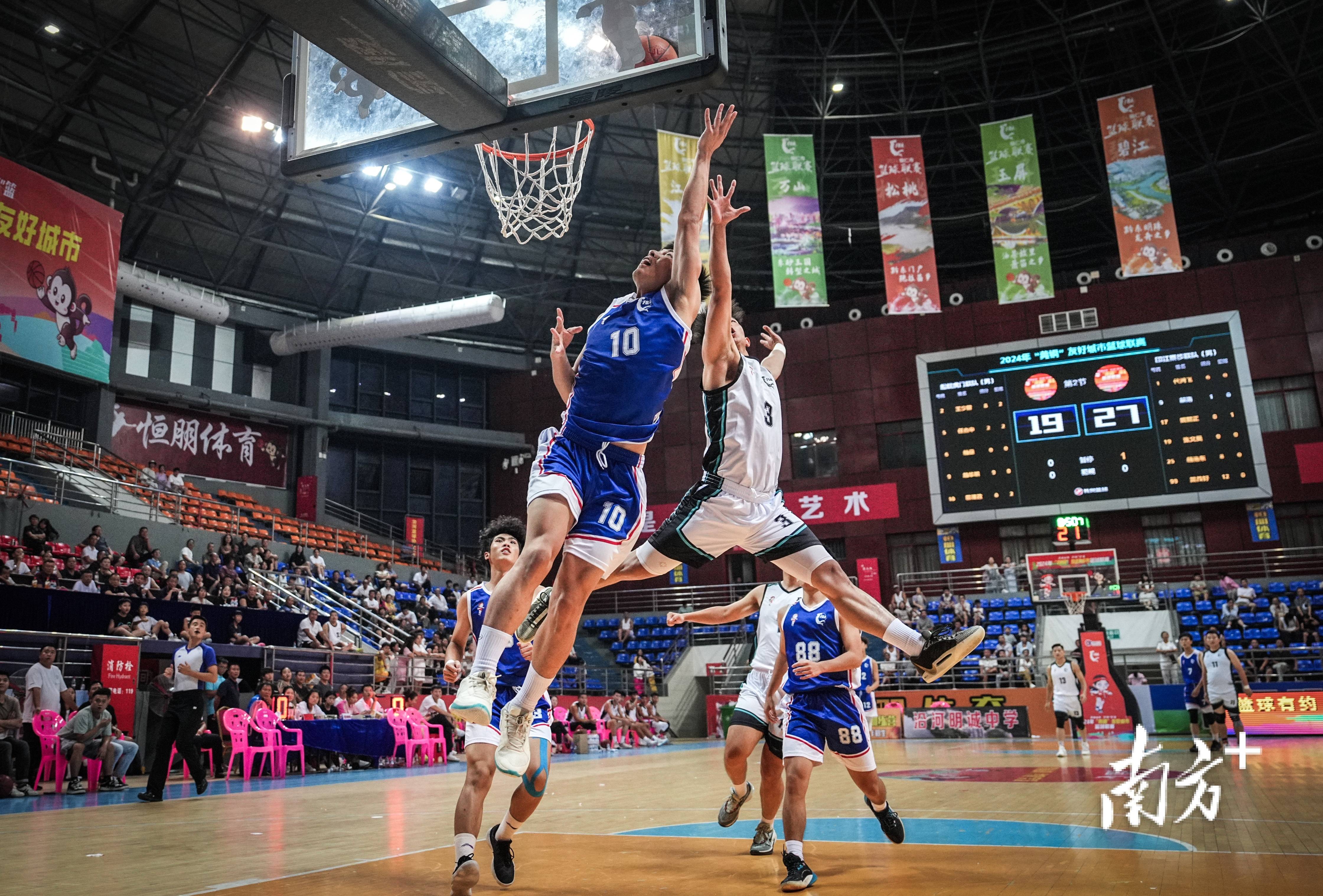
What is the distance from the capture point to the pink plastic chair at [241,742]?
43.2 feet

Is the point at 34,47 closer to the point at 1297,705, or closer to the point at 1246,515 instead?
the point at 1297,705

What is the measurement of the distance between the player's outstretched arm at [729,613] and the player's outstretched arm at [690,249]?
2.72 m

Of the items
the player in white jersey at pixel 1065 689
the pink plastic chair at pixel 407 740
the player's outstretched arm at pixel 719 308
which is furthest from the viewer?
the pink plastic chair at pixel 407 740

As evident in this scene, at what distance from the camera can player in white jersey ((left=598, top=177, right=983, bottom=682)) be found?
15.4 feet

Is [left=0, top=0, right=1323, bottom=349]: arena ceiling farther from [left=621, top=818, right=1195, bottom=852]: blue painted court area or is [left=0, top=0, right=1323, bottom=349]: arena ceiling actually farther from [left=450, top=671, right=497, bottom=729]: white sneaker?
[left=450, top=671, right=497, bottom=729]: white sneaker

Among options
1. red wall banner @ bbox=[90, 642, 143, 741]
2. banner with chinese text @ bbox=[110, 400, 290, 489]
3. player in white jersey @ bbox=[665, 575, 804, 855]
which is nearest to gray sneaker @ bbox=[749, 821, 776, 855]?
player in white jersey @ bbox=[665, 575, 804, 855]

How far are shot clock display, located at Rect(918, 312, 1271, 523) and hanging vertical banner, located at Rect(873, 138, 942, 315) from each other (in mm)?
5303

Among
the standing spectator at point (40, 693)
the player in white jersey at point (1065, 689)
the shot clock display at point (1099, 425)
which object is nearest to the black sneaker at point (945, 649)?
the standing spectator at point (40, 693)

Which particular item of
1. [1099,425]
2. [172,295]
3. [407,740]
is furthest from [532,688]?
[172,295]

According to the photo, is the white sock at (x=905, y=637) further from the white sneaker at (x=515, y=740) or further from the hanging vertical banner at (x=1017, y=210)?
the hanging vertical banner at (x=1017, y=210)

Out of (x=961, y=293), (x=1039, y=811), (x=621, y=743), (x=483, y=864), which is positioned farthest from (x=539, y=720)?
(x=961, y=293)

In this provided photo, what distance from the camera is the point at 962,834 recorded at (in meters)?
6.04

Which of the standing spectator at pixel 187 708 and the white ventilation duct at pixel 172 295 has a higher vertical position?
the white ventilation duct at pixel 172 295

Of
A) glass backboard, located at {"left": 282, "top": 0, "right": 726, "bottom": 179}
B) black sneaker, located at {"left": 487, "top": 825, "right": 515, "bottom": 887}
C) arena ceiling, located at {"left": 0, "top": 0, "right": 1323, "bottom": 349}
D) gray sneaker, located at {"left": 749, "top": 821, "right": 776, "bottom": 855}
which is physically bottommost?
gray sneaker, located at {"left": 749, "top": 821, "right": 776, "bottom": 855}
